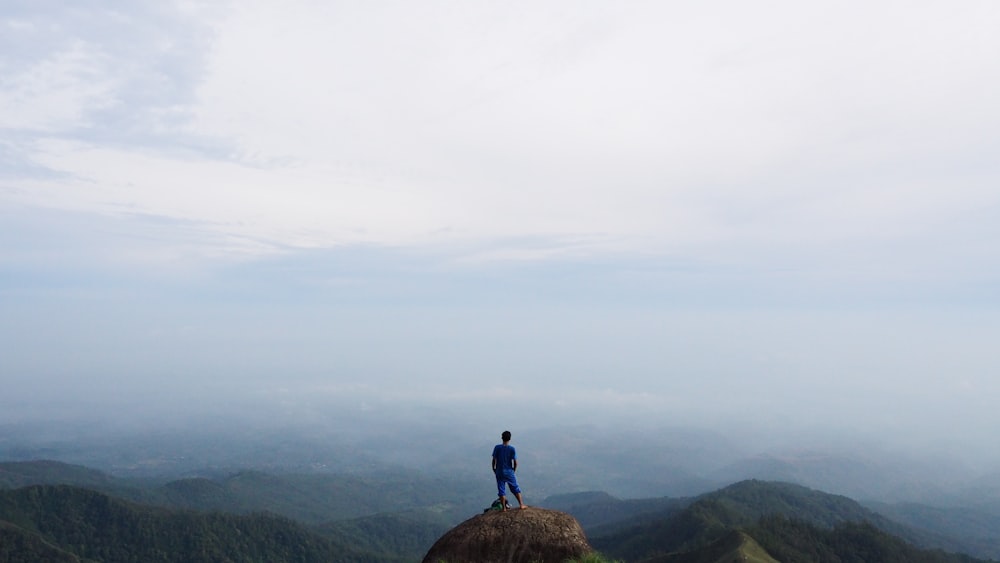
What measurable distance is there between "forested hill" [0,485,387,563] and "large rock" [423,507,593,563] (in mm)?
171597

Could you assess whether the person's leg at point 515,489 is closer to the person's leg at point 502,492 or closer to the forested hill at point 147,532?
the person's leg at point 502,492

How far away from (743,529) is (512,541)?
11495 centimetres

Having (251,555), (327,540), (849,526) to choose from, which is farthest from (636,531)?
(251,555)

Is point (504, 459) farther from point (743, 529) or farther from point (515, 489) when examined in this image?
point (743, 529)

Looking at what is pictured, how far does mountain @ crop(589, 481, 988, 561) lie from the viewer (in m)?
122

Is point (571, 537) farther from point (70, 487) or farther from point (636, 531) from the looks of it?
point (70, 487)

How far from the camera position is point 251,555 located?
16938cm

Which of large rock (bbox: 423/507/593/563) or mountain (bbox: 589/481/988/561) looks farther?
mountain (bbox: 589/481/988/561)

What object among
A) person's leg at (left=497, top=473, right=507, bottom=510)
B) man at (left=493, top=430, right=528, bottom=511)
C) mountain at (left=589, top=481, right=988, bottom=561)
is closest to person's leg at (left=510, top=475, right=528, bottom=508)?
man at (left=493, top=430, right=528, bottom=511)

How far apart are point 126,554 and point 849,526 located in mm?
175216

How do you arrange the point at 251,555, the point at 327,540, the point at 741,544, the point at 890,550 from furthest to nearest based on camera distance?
the point at 327,540
the point at 251,555
the point at 890,550
the point at 741,544

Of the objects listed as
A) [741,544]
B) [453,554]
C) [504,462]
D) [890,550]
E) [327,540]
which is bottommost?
[327,540]

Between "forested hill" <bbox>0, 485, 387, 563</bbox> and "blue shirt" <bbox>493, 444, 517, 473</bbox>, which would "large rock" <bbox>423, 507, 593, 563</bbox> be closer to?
"blue shirt" <bbox>493, 444, 517, 473</bbox>

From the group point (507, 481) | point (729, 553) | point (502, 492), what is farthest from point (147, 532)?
point (507, 481)
